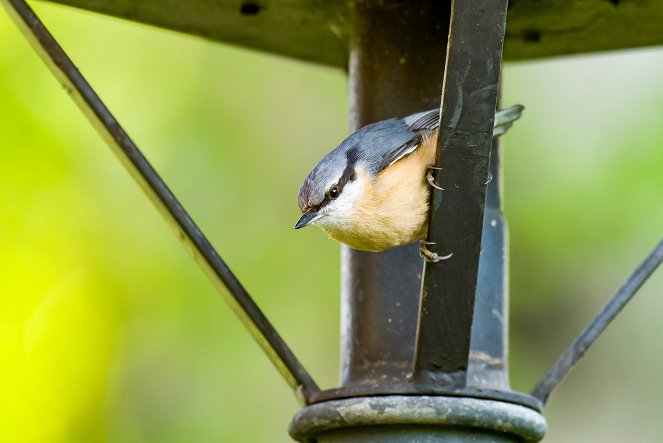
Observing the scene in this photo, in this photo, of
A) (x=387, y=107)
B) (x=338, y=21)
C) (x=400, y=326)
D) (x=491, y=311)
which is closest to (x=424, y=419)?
(x=400, y=326)

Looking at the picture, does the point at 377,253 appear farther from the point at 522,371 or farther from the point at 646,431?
the point at 646,431

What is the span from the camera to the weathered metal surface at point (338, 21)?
305cm

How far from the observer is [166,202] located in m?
2.71

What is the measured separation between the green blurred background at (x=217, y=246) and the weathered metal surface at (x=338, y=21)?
1.64m

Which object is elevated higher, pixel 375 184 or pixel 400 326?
pixel 375 184

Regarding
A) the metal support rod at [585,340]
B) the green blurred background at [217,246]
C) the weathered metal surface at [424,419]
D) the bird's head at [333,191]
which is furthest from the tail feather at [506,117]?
the green blurred background at [217,246]

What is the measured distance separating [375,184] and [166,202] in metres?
0.61

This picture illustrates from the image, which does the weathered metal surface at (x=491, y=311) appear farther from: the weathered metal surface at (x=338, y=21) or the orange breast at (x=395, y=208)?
the weathered metal surface at (x=338, y=21)

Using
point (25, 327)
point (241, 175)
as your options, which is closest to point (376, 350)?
point (25, 327)

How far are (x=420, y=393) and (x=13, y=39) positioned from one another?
3407 millimetres

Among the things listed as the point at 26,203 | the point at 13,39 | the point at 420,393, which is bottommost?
the point at 420,393

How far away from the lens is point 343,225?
2.93 m

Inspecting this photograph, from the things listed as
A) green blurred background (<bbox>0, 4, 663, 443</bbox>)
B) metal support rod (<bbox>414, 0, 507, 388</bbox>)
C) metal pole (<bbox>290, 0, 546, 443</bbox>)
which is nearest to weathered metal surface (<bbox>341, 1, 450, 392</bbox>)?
metal pole (<bbox>290, 0, 546, 443</bbox>)

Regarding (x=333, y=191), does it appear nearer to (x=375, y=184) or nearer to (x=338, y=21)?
(x=375, y=184)
